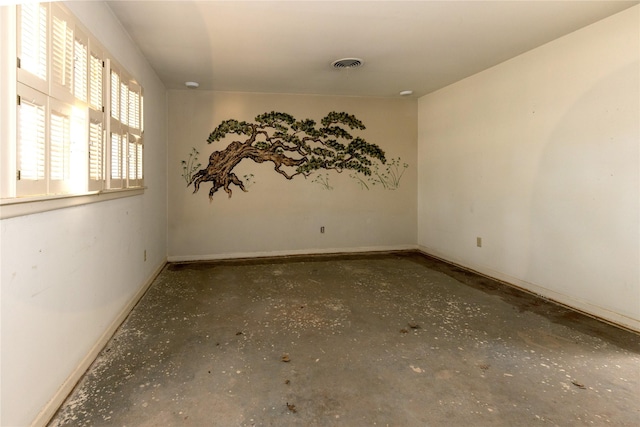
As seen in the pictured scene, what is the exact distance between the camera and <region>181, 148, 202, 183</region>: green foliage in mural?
Answer: 484 cm

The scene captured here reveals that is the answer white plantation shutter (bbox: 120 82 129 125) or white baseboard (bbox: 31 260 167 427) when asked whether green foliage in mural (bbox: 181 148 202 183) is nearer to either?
white plantation shutter (bbox: 120 82 129 125)

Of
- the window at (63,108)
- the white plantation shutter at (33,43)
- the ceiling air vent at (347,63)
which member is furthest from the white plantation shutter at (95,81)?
the ceiling air vent at (347,63)

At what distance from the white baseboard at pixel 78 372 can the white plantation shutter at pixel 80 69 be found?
152 centimetres

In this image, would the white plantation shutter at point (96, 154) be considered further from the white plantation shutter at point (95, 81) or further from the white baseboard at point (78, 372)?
the white baseboard at point (78, 372)

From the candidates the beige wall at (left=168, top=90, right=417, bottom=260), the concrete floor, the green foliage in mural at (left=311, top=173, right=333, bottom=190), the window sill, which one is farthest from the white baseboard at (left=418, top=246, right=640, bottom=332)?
the window sill

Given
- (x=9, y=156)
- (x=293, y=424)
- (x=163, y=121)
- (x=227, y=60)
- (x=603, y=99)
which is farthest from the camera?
(x=163, y=121)

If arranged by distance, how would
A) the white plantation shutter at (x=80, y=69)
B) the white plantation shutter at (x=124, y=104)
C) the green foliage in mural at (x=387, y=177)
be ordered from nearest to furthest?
the white plantation shutter at (x=80, y=69) < the white plantation shutter at (x=124, y=104) < the green foliage in mural at (x=387, y=177)

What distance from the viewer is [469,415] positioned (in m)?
1.68

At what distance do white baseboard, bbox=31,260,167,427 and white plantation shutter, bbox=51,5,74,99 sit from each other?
4.84 ft

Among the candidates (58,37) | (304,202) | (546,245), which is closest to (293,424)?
(58,37)

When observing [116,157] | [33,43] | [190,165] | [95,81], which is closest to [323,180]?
[190,165]

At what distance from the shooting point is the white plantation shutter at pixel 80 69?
1937 mm

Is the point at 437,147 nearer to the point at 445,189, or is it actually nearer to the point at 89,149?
the point at 445,189

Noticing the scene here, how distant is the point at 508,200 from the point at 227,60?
3.32 m
